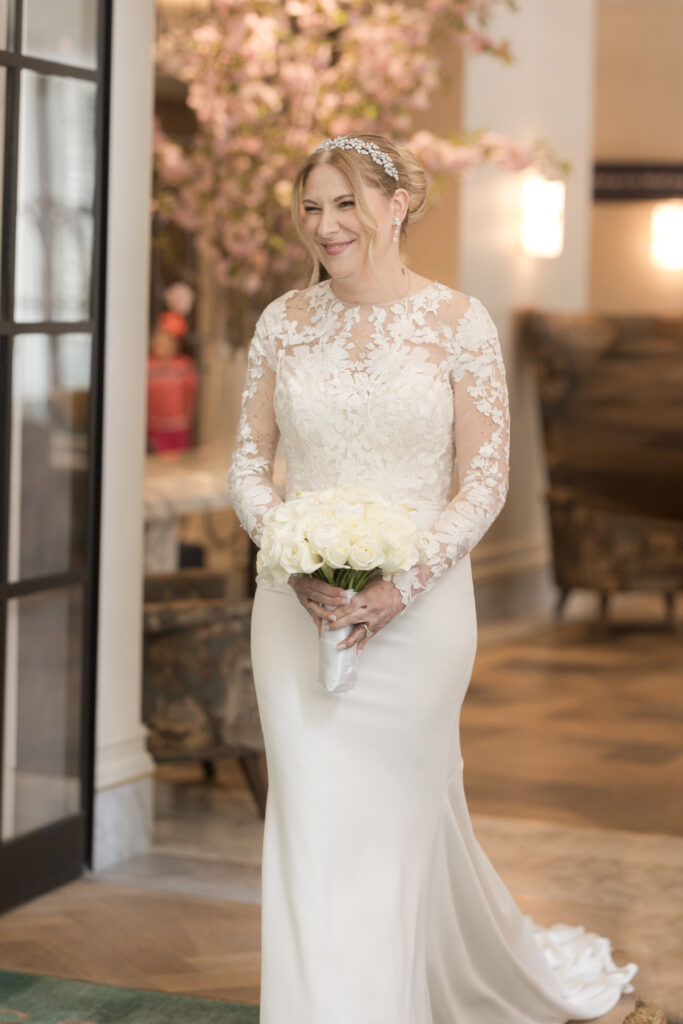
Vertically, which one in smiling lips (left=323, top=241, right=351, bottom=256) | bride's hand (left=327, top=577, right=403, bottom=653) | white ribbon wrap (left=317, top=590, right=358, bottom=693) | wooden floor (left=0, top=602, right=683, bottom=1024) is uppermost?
smiling lips (left=323, top=241, right=351, bottom=256)

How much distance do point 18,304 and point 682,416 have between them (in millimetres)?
6136

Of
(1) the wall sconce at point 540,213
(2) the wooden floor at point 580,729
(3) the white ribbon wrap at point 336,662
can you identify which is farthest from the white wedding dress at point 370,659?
(1) the wall sconce at point 540,213

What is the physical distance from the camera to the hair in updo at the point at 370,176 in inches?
116

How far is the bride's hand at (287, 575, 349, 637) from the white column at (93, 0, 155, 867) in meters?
1.79

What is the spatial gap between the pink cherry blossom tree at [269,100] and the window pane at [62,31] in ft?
6.37

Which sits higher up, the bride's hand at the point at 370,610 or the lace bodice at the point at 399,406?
the lace bodice at the point at 399,406

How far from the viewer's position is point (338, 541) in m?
2.62

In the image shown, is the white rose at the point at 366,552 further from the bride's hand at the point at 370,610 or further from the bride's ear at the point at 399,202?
the bride's ear at the point at 399,202

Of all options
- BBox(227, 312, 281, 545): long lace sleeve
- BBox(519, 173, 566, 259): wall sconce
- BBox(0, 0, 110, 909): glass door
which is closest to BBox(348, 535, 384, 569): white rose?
BBox(227, 312, 281, 545): long lace sleeve

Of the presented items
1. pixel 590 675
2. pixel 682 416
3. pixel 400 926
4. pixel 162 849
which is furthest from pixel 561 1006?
pixel 682 416

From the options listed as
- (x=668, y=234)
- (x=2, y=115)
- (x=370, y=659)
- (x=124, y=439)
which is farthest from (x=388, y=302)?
(x=668, y=234)

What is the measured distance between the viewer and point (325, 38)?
745 centimetres

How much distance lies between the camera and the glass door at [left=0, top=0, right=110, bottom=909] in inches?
161

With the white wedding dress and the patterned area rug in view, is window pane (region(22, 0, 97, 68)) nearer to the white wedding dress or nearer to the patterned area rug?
the white wedding dress
